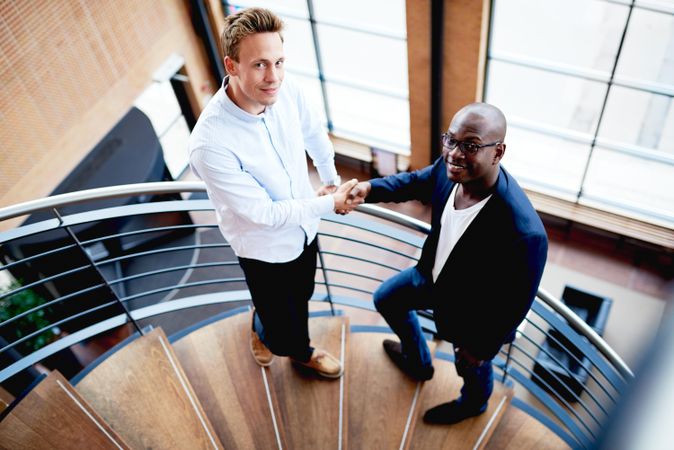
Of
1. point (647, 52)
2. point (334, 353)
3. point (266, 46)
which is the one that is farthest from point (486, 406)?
point (647, 52)

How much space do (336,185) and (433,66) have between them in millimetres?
3676

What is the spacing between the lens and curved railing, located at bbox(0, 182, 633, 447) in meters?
2.49

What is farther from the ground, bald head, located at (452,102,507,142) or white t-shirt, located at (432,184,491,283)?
bald head, located at (452,102,507,142)

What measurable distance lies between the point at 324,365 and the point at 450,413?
667mm

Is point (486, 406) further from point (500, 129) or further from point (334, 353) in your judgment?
point (500, 129)

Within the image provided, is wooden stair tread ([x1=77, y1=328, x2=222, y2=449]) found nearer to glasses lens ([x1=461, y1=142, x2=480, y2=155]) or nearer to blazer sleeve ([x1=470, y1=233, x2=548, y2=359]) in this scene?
blazer sleeve ([x1=470, y1=233, x2=548, y2=359])

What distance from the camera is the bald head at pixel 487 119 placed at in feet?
6.34

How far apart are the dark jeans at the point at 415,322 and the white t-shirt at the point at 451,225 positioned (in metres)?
0.20

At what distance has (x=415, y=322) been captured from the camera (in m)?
2.78

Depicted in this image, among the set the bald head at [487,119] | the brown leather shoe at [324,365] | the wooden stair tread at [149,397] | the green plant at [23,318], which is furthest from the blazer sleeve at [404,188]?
the green plant at [23,318]

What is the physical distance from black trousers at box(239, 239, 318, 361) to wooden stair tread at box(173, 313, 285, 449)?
0.23m

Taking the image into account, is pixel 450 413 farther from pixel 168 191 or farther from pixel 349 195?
pixel 168 191

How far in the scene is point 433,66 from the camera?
5902 millimetres

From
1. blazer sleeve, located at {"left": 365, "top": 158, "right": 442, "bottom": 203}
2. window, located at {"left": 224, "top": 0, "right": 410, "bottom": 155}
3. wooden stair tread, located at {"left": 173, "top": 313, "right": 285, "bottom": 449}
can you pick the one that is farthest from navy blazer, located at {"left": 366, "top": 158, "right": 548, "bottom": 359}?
window, located at {"left": 224, "top": 0, "right": 410, "bottom": 155}
